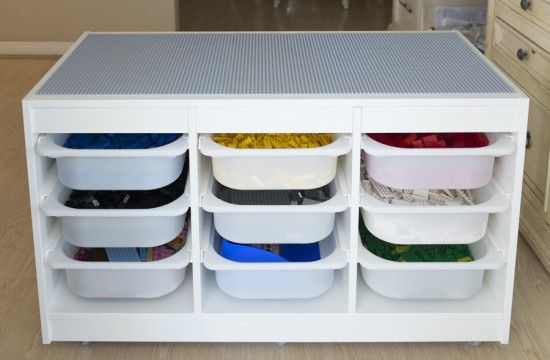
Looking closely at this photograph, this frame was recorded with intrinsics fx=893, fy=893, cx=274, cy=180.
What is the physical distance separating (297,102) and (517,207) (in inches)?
19.4

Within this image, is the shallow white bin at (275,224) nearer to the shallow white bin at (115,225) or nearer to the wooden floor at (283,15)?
the shallow white bin at (115,225)

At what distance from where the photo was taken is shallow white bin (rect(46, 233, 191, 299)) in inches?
72.2

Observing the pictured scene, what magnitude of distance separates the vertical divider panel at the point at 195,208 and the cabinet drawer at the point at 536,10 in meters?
0.99

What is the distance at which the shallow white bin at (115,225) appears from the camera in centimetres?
178

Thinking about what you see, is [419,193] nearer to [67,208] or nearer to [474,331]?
[474,331]

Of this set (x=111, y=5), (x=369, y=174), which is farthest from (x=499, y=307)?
(x=111, y=5)

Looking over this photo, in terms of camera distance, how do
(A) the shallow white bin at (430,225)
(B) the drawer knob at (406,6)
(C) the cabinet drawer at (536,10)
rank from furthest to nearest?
1. (B) the drawer knob at (406,6)
2. (C) the cabinet drawer at (536,10)
3. (A) the shallow white bin at (430,225)

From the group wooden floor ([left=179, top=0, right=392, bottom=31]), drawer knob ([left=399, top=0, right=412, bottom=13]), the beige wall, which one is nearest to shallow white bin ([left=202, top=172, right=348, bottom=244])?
drawer knob ([left=399, top=0, right=412, bottom=13])

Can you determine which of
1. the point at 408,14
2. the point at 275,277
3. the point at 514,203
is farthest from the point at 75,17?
the point at 514,203

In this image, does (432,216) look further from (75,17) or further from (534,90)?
(75,17)

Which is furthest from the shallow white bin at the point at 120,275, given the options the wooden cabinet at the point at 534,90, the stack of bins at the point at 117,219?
the wooden cabinet at the point at 534,90

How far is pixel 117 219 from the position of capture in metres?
1.81

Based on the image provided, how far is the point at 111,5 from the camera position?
13.5ft

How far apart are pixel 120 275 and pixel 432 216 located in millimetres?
660
